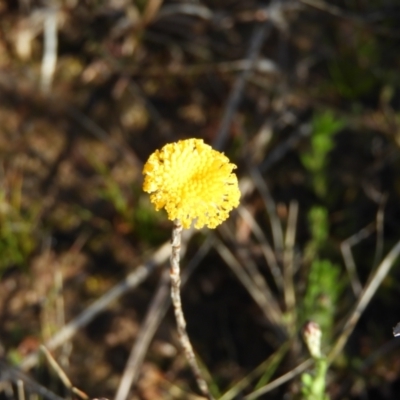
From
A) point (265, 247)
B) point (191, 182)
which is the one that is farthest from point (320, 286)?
point (191, 182)

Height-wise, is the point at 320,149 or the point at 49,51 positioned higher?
the point at 49,51

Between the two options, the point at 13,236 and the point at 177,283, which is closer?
the point at 177,283

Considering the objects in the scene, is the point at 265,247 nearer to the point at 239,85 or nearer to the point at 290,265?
the point at 290,265

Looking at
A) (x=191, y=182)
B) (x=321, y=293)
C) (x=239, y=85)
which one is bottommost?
(x=321, y=293)

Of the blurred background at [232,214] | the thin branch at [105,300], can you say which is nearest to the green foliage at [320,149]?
the blurred background at [232,214]

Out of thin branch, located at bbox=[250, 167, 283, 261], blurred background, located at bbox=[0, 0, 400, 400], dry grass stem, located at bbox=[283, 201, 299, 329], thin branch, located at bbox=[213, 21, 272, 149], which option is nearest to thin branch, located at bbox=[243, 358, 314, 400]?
blurred background, located at bbox=[0, 0, 400, 400]

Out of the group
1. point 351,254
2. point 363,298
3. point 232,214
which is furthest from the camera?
point 232,214

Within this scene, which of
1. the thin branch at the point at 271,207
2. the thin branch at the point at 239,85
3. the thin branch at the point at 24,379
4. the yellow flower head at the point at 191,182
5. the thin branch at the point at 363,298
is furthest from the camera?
the thin branch at the point at 239,85

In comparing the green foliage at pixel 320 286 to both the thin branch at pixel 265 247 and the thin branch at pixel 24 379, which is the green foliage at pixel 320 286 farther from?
the thin branch at pixel 24 379
